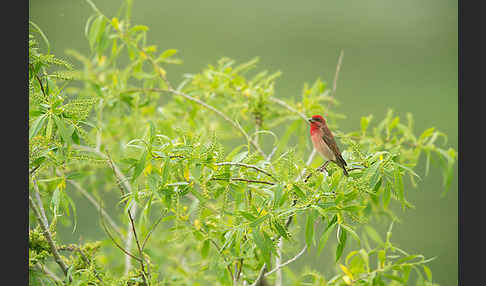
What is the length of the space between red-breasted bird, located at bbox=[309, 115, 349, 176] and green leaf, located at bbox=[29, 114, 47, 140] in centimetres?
61

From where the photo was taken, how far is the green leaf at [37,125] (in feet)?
2.61

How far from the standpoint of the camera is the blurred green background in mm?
3309

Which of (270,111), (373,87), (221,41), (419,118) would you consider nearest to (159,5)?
(221,41)

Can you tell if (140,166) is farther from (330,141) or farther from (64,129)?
(330,141)

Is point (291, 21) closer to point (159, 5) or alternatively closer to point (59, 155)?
point (159, 5)

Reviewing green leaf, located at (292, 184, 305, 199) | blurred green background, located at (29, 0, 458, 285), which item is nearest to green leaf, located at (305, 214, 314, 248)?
green leaf, located at (292, 184, 305, 199)

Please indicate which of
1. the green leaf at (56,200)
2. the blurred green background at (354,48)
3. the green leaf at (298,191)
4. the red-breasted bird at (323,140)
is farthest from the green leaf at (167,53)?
the blurred green background at (354,48)

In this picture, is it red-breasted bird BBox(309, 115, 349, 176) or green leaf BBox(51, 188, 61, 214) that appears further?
red-breasted bird BBox(309, 115, 349, 176)

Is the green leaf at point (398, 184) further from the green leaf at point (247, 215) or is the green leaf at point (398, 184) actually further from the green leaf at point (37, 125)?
the green leaf at point (37, 125)

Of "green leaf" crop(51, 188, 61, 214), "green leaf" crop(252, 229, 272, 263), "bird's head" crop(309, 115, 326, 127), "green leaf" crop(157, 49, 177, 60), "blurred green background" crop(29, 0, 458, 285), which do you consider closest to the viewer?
"green leaf" crop(252, 229, 272, 263)

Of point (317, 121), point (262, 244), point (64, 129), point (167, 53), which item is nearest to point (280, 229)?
point (262, 244)

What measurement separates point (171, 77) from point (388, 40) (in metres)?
1.73

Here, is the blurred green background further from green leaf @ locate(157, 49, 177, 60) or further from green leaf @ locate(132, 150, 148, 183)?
green leaf @ locate(132, 150, 148, 183)

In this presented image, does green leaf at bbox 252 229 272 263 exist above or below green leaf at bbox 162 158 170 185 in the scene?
below
